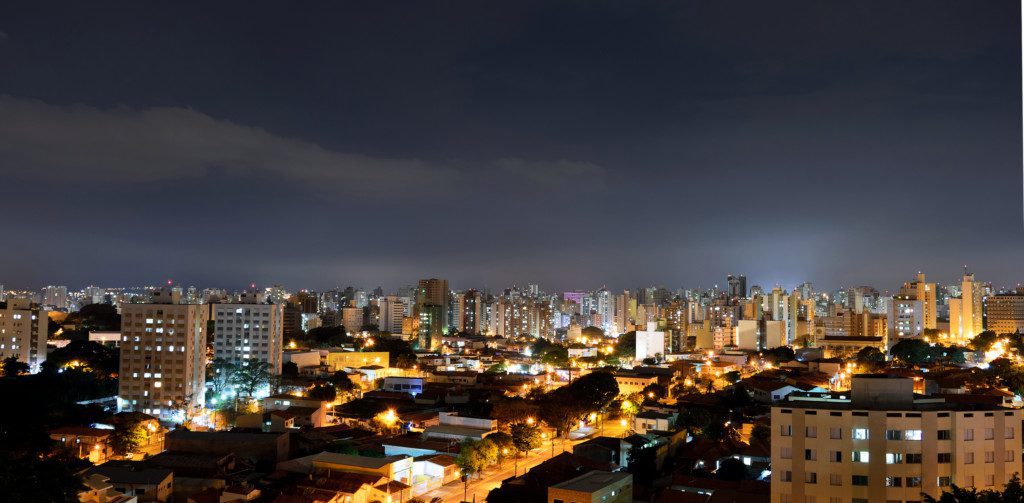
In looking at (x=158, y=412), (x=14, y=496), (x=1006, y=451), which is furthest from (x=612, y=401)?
(x=14, y=496)

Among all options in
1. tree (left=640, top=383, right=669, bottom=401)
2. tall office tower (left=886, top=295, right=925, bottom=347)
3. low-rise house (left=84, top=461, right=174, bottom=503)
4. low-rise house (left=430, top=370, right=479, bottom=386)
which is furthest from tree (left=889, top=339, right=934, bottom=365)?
low-rise house (left=84, top=461, right=174, bottom=503)

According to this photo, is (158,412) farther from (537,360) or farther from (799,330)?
(799,330)

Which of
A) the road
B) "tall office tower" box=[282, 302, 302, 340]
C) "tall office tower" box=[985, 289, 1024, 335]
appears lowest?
the road

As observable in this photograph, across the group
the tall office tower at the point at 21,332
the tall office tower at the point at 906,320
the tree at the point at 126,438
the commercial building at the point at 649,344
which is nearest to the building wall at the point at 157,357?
the tree at the point at 126,438

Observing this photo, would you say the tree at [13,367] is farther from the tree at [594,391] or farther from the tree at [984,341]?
the tree at [984,341]

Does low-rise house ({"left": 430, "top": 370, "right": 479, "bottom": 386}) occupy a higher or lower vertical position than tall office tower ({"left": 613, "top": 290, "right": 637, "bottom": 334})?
lower

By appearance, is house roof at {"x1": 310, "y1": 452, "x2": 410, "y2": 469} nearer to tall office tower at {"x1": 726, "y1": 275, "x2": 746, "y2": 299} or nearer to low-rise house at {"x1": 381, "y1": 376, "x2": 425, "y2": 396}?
low-rise house at {"x1": 381, "y1": 376, "x2": 425, "y2": 396}

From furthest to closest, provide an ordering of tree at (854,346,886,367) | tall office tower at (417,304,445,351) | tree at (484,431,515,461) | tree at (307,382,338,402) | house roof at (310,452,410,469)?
1. tall office tower at (417,304,445,351)
2. tree at (854,346,886,367)
3. tree at (307,382,338,402)
4. tree at (484,431,515,461)
5. house roof at (310,452,410,469)

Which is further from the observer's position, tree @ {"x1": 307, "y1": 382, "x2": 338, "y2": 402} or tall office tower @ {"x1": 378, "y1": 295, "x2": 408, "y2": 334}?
tall office tower @ {"x1": 378, "y1": 295, "x2": 408, "y2": 334}
